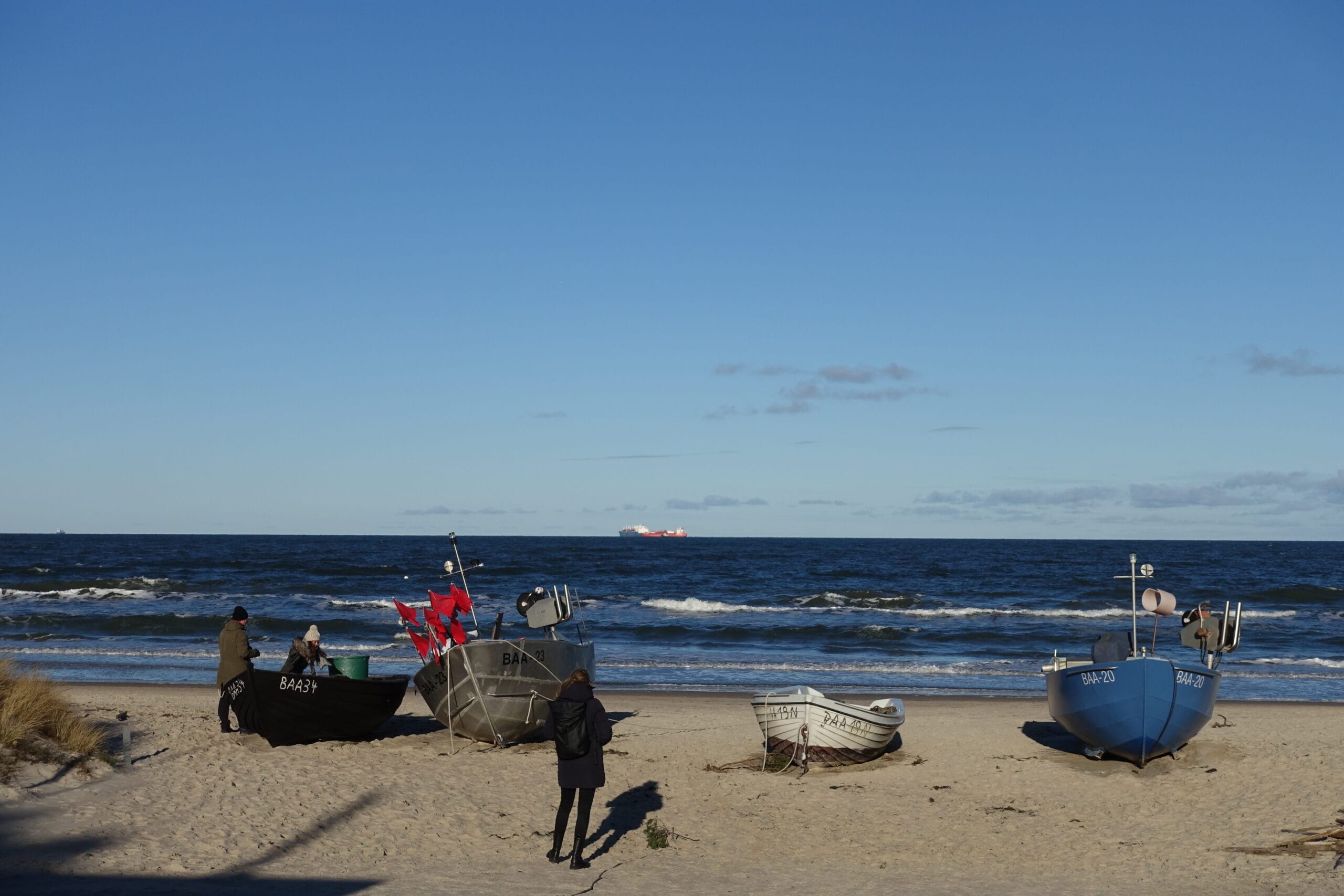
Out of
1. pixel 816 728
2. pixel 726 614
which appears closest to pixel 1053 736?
pixel 816 728

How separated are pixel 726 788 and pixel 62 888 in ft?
22.1

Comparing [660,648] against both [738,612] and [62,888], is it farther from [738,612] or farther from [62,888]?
[62,888]

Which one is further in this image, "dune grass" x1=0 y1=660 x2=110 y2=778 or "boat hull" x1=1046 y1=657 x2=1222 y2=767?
"boat hull" x1=1046 y1=657 x2=1222 y2=767

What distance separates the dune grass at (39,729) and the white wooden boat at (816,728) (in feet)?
24.4

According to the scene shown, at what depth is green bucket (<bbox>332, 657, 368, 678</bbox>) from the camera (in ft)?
49.4

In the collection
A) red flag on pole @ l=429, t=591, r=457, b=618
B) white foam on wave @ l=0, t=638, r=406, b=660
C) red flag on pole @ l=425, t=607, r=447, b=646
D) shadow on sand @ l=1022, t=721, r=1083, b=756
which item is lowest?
white foam on wave @ l=0, t=638, r=406, b=660

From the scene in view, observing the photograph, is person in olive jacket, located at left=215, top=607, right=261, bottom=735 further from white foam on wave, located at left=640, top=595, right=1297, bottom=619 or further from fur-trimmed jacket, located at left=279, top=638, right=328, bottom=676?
white foam on wave, located at left=640, top=595, right=1297, bottom=619

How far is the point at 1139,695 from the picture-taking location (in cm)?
1273

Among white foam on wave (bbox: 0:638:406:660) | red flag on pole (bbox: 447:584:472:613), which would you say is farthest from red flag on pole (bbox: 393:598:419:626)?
white foam on wave (bbox: 0:638:406:660)

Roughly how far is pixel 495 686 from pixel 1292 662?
21.4 m

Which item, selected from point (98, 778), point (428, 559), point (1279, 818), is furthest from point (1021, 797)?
point (428, 559)

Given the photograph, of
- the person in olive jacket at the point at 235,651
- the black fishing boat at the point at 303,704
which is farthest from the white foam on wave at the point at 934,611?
the person in olive jacket at the point at 235,651

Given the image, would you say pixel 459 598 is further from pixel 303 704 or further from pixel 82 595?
pixel 82 595

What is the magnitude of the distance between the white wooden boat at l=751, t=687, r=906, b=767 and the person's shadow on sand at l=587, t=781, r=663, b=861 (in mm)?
1765
